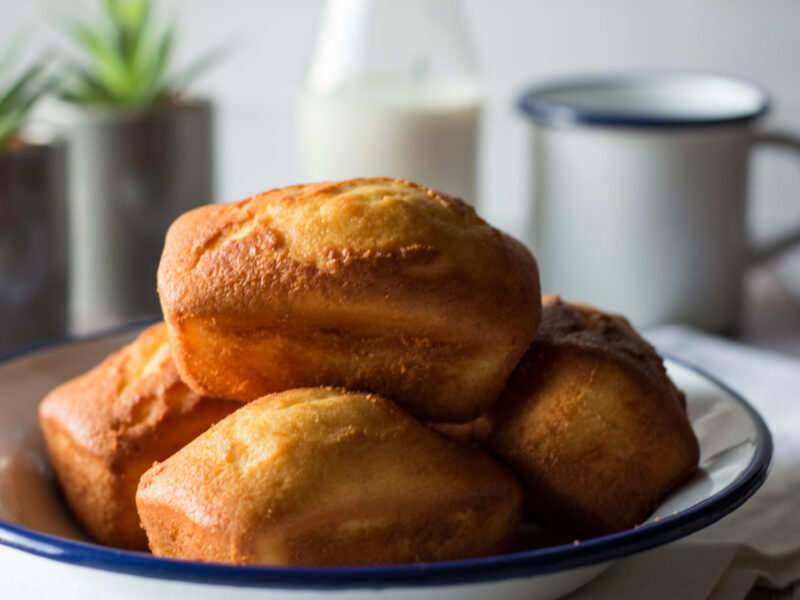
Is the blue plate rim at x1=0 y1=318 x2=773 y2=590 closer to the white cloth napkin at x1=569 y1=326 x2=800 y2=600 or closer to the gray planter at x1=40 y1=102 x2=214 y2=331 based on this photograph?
the white cloth napkin at x1=569 y1=326 x2=800 y2=600

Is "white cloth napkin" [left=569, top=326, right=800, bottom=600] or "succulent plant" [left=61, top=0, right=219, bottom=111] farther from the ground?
"succulent plant" [left=61, top=0, right=219, bottom=111]

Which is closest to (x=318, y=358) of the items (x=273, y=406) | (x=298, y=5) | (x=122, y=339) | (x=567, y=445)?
(x=273, y=406)

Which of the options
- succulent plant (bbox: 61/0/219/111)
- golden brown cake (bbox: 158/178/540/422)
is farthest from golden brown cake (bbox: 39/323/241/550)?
succulent plant (bbox: 61/0/219/111)

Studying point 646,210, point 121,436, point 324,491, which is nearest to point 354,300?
point 324,491

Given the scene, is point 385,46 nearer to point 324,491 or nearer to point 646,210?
point 646,210

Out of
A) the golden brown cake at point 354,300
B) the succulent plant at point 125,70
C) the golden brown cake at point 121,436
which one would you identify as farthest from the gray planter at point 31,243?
the golden brown cake at point 354,300

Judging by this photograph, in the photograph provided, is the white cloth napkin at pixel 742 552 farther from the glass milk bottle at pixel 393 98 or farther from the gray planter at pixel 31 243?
the gray planter at pixel 31 243
